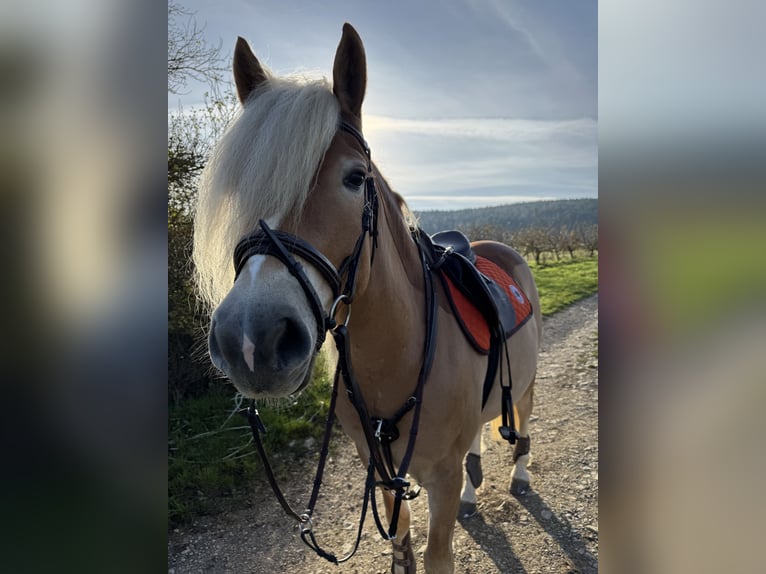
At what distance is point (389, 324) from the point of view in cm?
186

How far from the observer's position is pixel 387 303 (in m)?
1.83

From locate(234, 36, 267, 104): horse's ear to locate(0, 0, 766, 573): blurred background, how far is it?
0.80 metres

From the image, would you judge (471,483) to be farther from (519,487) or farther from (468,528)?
(519,487)

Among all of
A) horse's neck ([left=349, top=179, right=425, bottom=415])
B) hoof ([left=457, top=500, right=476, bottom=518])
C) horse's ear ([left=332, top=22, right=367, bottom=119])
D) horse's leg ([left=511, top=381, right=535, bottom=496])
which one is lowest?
hoof ([left=457, top=500, right=476, bottom=518])

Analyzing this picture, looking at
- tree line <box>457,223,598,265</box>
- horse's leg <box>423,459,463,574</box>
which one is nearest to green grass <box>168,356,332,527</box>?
horse's leg <box>423,459,463,574</box>

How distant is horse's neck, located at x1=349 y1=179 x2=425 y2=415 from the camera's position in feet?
5.88

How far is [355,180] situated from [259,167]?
1.11ft

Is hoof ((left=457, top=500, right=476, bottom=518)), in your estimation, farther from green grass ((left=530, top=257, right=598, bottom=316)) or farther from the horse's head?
green grass ((left=530, top=257, right=598, bottom=316))
